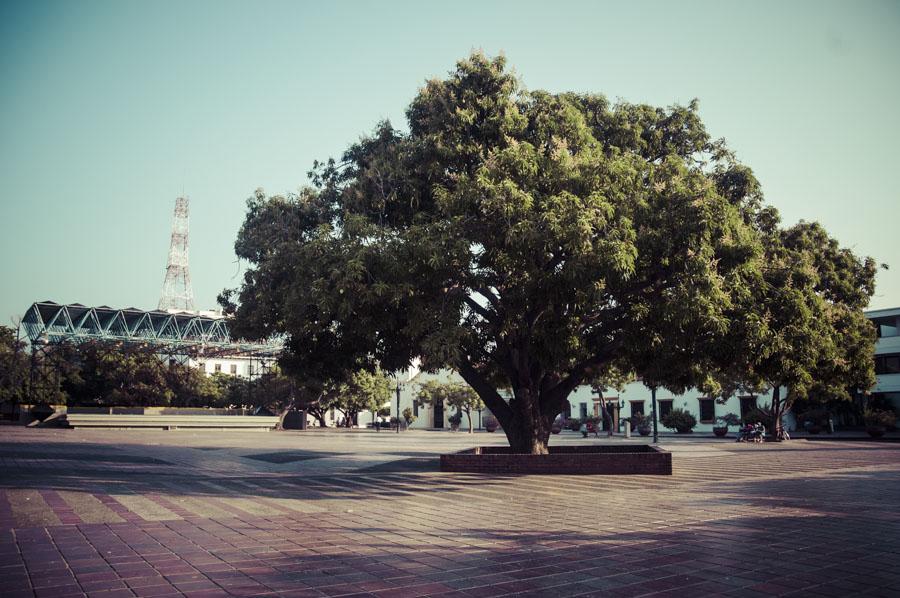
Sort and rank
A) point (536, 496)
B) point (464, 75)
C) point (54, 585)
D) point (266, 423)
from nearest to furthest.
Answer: point (54, 585), point (536, 496), point (464, 75), point (266, 423)

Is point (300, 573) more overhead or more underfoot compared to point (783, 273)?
more underfoot

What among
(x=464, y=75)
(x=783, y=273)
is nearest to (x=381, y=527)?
(x=464, y=75)

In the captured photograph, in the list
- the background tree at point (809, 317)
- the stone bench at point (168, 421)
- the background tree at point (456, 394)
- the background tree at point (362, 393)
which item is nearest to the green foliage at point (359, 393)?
the background tree at point (362, 393)

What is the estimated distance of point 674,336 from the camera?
507 inches

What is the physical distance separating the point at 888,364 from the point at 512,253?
45112 mm

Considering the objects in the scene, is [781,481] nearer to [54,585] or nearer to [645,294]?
[645,294]

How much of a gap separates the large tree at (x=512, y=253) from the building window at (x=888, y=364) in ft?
121

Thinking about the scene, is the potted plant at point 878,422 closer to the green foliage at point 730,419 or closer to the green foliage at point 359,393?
the green foliage at point 730,419

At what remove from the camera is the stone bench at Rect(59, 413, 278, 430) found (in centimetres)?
3634

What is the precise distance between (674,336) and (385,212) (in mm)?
6796

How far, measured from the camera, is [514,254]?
38.5 ft

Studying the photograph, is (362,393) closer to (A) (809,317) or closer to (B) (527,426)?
(B) (527,426)

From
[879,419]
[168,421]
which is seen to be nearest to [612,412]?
[879,419]

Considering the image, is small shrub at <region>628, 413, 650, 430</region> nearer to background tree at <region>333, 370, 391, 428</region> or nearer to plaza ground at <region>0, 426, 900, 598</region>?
background tree at <region>333, 370, 391, 428</region>
